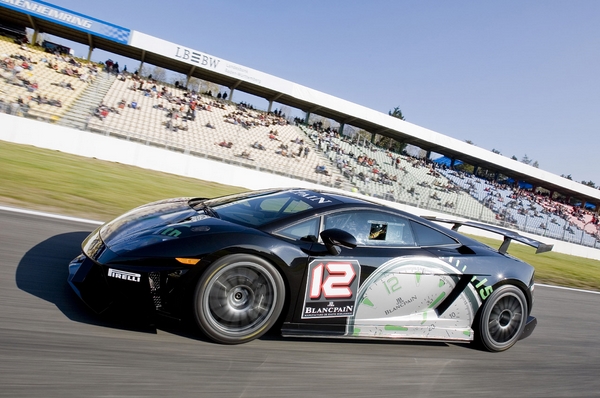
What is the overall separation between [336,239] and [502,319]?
91.3 inches

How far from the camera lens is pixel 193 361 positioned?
125 inches

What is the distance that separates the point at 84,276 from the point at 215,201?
1553 mm

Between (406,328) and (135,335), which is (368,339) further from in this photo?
(135,335)

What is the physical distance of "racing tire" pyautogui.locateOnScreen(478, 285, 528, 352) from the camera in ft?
15.4

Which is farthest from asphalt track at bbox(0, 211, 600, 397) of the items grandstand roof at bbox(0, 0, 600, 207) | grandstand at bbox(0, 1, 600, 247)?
grandstand roof at bbox(0, 0, 600, 207)

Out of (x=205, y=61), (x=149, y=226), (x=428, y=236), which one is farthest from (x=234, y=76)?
(x=149, y=226)

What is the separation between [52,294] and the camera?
372 cm

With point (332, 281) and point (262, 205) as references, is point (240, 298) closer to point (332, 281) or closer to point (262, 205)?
point (332, 281)

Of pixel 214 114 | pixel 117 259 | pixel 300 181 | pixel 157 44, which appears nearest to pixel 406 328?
pixel 117 259

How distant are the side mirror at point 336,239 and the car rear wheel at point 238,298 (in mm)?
464

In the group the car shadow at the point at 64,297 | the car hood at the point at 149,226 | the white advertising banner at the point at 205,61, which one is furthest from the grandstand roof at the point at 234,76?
the car hood at the point at 149,226

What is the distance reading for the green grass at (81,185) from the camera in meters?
7.74

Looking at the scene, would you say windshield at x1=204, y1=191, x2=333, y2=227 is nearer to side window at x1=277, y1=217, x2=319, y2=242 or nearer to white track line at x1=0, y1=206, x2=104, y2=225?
side window at x1=277, y1=217, x2=319, y2=242

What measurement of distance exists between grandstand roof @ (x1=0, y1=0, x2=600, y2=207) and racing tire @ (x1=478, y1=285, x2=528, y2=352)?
2745cm
